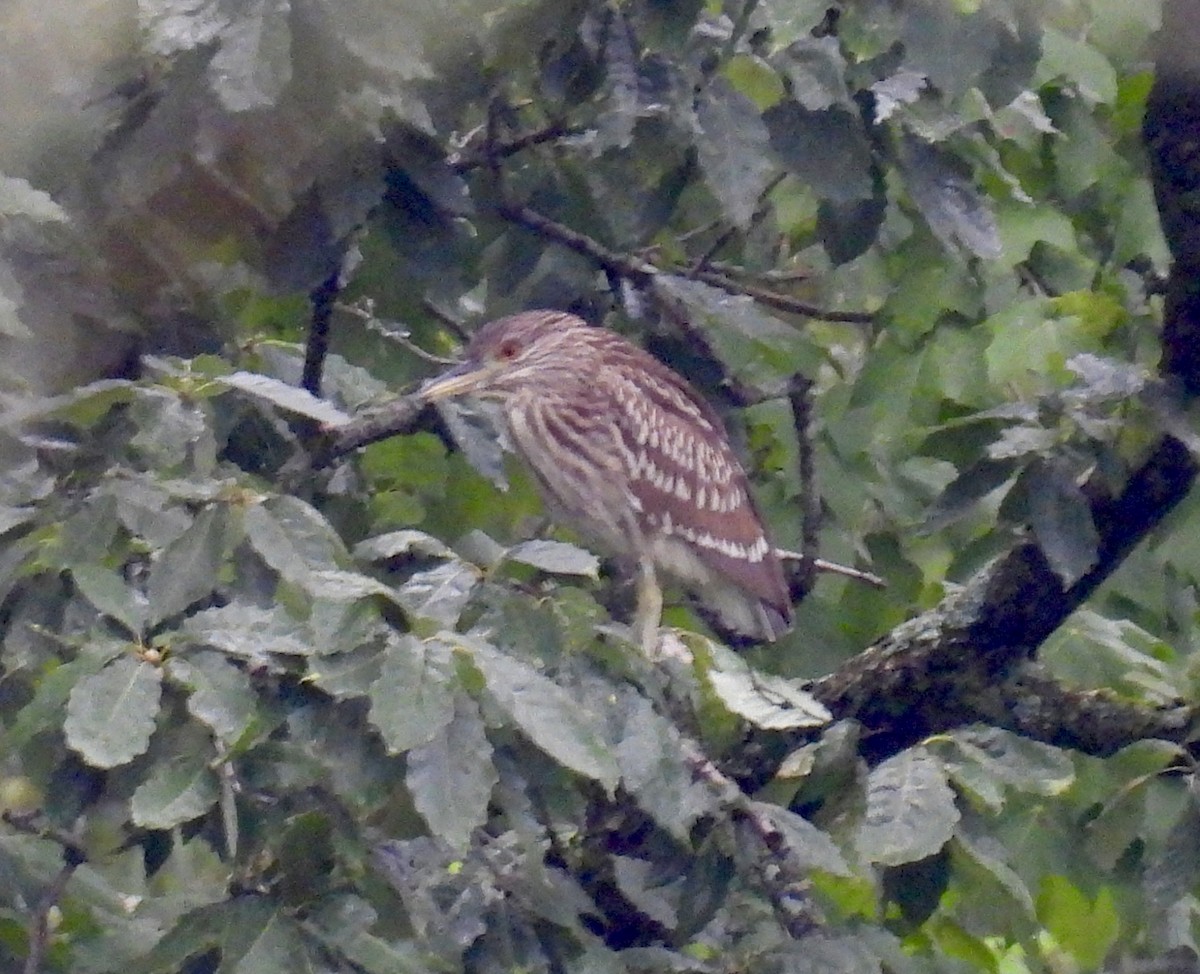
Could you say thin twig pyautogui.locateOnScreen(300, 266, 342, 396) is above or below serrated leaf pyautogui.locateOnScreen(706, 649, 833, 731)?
above

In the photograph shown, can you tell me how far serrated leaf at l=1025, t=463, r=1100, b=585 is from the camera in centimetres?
281

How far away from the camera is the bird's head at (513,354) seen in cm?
395

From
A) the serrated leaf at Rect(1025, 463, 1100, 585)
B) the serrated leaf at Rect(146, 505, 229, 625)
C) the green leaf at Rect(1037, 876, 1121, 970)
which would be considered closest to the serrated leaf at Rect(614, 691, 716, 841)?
the serrated leaf at Rect(146, 505, 229, 625)

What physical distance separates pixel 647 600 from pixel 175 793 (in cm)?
220

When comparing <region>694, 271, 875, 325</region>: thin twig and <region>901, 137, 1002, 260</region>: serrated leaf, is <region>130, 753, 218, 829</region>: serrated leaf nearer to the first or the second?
<region>901, 137, 1002, 260</region>: serrated leaf

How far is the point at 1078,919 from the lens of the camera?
11.2ft

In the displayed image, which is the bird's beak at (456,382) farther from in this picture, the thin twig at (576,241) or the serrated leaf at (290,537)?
the serrated leaf at (290,537)

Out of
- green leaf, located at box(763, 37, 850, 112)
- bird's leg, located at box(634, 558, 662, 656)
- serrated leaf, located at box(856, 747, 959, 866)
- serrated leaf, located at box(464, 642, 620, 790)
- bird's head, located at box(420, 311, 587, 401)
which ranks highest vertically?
green leaf, located at box(763, 37, 850, 112)

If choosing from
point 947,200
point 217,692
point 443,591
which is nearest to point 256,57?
point 443,591

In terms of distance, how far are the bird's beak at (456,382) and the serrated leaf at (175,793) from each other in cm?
144

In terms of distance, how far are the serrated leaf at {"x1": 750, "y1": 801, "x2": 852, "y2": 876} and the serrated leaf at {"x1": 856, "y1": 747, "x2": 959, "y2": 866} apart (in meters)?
0.06

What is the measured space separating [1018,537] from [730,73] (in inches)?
41.6

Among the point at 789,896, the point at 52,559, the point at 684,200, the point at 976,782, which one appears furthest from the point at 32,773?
the point at 684,200

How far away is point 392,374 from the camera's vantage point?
385 cm
